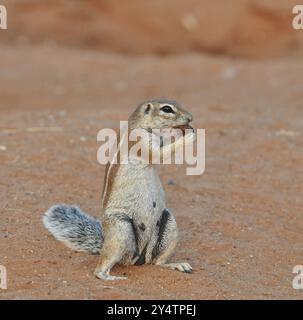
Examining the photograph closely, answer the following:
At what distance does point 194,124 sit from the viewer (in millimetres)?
9328

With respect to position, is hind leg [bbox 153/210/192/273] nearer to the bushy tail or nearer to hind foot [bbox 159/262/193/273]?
hind foot [bbox 159/262/193/273]

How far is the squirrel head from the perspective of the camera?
5.40 meters

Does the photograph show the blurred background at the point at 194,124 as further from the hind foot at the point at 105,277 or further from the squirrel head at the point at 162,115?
the squirrel head at the point at 162,115

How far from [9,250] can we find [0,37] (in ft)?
38.2

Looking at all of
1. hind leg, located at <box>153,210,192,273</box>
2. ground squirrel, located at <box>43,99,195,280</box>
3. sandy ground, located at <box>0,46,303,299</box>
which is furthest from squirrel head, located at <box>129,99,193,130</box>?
sandy ground, located at <box>0,46,303,299</box>

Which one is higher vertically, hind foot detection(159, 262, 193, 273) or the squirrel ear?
the squirrel ear

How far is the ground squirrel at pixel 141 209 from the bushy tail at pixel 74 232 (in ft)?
0.48

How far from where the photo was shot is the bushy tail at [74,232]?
18.7ft

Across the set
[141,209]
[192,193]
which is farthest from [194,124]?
[141,209]

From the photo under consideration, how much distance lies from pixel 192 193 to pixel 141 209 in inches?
76.0

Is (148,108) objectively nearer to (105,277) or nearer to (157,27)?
(105,277)

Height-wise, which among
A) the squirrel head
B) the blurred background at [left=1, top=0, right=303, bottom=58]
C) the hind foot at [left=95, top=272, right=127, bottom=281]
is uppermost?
the blurred background at [left=1, top=0, right=303, bottom=58]

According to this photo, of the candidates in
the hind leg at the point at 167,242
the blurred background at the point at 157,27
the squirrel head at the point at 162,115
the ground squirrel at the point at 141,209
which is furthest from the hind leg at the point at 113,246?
the blurred background at the point at 157,27

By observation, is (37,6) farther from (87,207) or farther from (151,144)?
(151,144)
